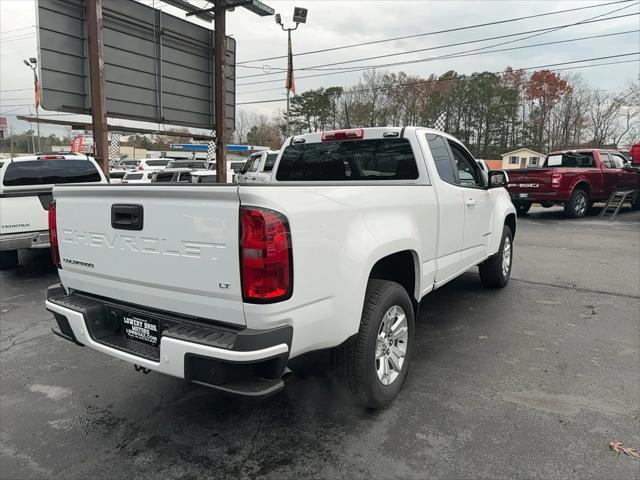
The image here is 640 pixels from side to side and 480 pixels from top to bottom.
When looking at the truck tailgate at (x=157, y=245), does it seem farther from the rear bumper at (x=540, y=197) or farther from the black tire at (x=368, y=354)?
the rear bumper at (x=540, y=197)

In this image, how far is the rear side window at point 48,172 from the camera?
706 centimetres

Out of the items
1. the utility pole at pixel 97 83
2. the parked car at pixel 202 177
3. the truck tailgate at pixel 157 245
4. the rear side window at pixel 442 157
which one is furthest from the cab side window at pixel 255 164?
the truck tailgate at pixel 157 245

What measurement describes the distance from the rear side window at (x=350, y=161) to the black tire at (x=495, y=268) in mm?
2270

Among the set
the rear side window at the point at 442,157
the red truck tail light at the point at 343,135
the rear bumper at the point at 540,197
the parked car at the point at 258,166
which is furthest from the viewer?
the parked car at the point at 258,166

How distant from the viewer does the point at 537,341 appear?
4289 mm

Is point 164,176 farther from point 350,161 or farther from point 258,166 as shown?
point 350,161

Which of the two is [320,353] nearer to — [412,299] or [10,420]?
[412,299]

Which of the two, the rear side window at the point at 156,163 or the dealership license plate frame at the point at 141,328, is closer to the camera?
the dealership license plate frame at the point at 141,328

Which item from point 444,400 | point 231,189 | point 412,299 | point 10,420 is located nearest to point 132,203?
point 231,189

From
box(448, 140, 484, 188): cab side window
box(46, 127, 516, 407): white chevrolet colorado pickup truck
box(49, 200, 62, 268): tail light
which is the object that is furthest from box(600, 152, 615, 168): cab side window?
box(49, 200, 62, 268): tail light

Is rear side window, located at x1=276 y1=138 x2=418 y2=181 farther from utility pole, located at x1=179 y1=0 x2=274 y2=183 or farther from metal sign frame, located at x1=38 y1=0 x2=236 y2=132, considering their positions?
utility pole, located at x1=179 y1=0 x2=274 y2=183

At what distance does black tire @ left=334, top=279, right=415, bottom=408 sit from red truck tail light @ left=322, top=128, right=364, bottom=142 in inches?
68.7

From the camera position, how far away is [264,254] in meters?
2.15

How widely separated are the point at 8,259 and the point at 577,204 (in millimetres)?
14397
